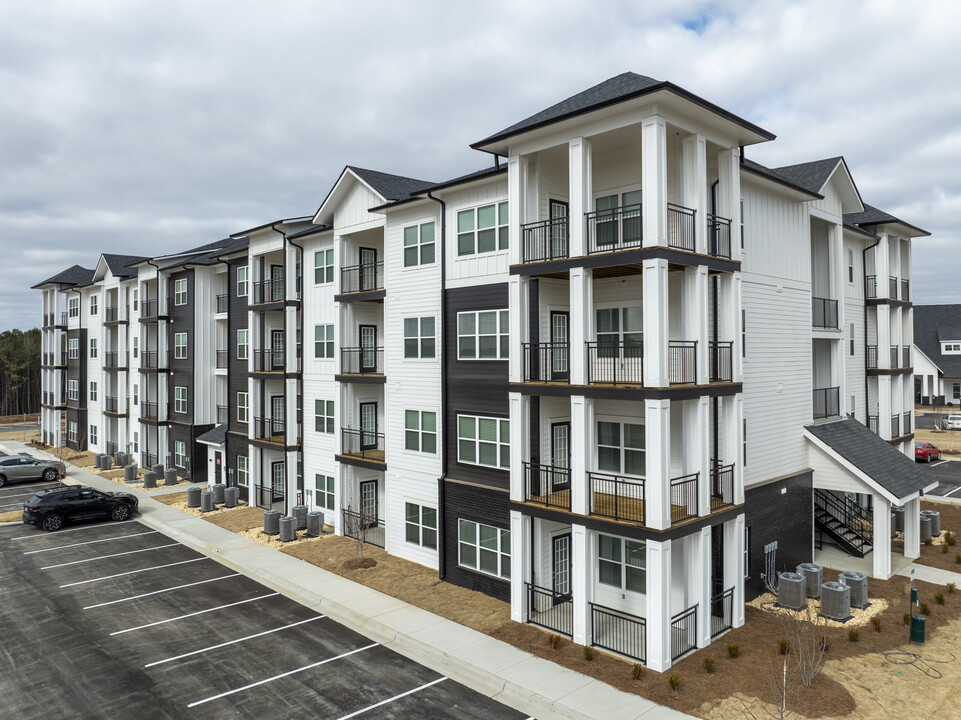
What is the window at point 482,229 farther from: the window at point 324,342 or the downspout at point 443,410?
the window at point 324,342

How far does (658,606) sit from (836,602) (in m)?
6.38

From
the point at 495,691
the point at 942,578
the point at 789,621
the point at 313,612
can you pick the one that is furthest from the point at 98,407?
the point at 942,578

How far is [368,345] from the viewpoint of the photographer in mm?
26844

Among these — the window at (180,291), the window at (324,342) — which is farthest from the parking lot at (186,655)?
the window at (180,291)

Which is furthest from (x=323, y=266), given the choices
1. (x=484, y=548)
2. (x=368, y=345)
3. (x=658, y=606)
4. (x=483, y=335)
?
(x=658, y=606)

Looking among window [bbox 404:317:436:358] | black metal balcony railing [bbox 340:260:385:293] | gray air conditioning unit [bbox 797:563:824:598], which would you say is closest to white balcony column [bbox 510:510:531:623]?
window [bbox 404:317:436:358]

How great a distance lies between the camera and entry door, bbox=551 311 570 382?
18359 millimetres

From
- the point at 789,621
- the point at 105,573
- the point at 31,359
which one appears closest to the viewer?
the point at 789,621

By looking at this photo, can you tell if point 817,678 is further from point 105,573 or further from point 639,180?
point 105,573

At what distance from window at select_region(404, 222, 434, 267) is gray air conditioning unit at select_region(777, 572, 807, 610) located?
49.0ft

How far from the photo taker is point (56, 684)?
47.0 ft

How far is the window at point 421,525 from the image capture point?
2198 centimetres

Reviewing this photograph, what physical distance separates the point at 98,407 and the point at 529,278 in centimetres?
4518

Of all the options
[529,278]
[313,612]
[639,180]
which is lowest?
[313,612]
